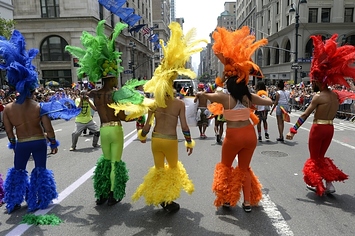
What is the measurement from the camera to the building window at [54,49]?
31844 millimetres

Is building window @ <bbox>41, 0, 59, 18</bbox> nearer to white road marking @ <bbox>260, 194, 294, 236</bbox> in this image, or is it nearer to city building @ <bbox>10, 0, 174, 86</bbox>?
city building @ <bbox>10, 0, 174, 86</bbox>

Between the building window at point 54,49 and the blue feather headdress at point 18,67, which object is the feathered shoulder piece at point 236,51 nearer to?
the blue feather headdress at point 18,67

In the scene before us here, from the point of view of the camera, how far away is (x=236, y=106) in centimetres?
405

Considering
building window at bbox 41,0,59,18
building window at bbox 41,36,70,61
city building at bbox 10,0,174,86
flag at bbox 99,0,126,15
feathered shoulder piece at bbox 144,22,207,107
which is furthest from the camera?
building window at bbox 41,36,70,61

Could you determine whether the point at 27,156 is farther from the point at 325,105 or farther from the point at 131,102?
the point at 325,105

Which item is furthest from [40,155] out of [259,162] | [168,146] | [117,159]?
[259,162]

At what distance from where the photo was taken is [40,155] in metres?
4.33

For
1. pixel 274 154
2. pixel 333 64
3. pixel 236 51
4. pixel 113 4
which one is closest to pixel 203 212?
pixel 236 51

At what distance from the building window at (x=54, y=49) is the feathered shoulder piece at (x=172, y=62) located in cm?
3086

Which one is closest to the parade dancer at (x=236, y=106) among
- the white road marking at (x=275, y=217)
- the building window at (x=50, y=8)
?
the white road marking at (x=275, y=217)

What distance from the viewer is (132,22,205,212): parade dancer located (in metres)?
3.92

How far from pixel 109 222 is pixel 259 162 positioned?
4.01 m

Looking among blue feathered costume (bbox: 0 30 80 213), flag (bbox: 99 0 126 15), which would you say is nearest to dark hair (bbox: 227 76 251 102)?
blue feathered costume (bbox: 0 30 80 213)

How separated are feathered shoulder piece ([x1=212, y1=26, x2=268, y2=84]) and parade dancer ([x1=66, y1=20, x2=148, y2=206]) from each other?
4.20ft
